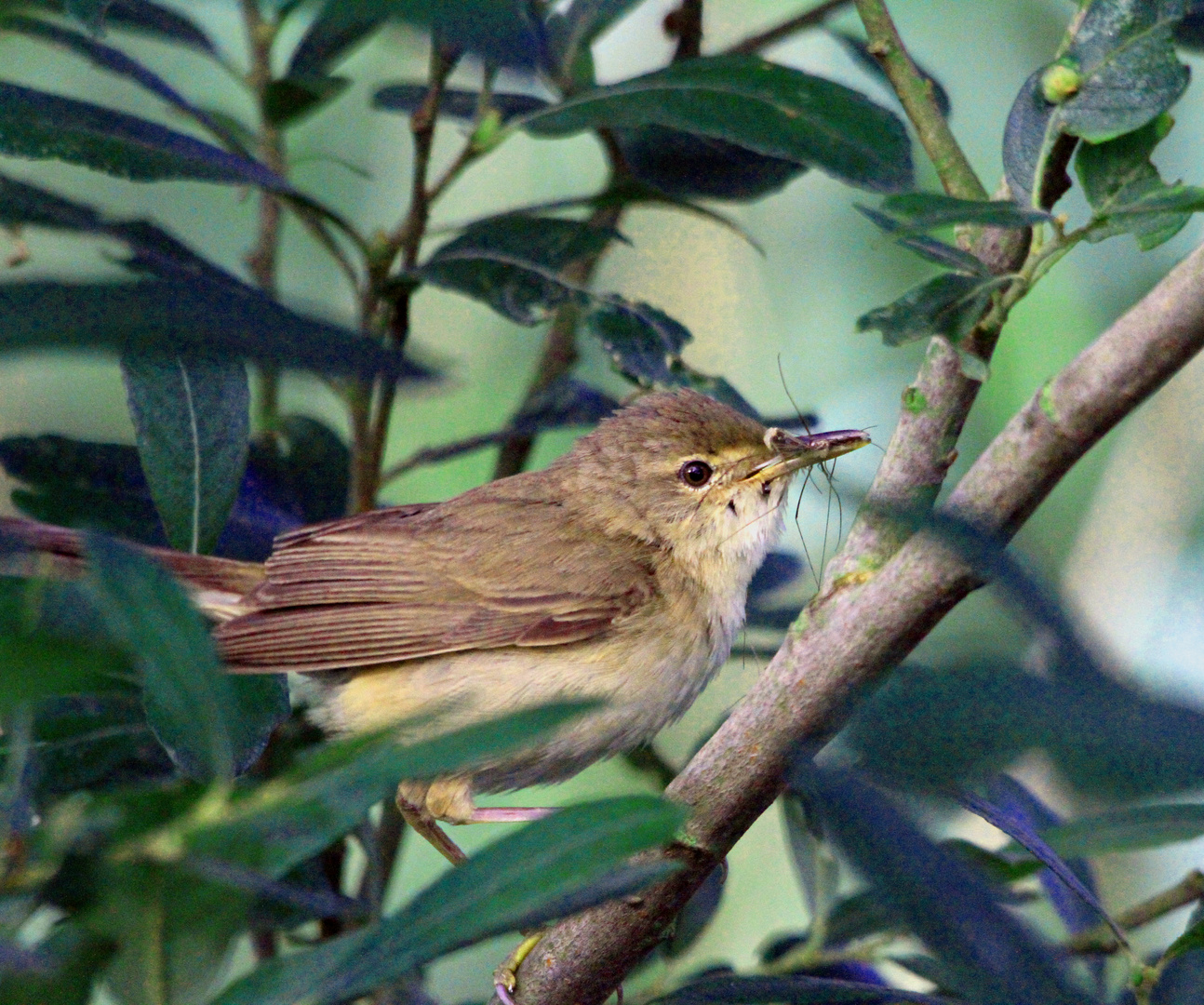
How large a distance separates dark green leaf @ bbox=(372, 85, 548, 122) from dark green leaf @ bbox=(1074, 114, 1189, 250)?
132 centimetres

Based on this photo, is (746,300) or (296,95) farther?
(746,300)

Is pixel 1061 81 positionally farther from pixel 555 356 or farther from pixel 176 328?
pixel 555 356

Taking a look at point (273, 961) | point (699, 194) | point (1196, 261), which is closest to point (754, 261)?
point (699, 194)

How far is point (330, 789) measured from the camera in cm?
97

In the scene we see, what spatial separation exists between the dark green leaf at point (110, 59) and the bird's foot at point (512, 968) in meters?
1.74

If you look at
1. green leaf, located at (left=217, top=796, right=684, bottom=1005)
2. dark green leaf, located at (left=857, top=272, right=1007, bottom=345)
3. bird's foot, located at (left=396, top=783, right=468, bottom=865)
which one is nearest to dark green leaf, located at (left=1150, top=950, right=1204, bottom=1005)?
dark green leaf, located at (left=857, top=272, right=1007, bottom=345)

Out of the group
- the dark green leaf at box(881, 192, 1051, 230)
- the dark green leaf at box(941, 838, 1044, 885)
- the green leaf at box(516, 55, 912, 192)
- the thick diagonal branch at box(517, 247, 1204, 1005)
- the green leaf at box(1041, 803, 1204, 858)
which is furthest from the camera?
the dark green leaf at box(941, 838, 1044, 885)

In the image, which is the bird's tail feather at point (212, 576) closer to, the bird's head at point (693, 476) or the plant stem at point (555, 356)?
the plant stem at point (555, 356)

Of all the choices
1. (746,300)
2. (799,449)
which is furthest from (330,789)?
(746,300)

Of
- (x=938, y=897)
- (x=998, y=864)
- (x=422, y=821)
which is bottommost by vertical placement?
(x=422, y=821)

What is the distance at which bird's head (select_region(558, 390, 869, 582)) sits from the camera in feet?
10.4

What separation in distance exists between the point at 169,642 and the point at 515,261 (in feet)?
6.32

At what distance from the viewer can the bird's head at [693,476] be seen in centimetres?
317

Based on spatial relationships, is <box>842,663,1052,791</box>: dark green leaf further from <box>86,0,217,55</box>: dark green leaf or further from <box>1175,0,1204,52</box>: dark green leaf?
<box>86,0,217,55</box>: dark green leaf
